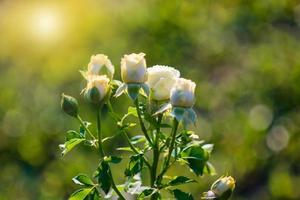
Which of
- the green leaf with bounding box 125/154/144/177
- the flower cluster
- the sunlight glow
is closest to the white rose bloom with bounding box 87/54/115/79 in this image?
the flower cluster

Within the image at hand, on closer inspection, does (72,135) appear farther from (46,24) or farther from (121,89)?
(46,24)

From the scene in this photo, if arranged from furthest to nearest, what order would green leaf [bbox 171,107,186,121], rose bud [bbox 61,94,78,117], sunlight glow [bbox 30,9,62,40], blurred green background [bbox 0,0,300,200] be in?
sunlight glow [bbox 30,9,62,40]
blurred green background [bbox 0,0,300,200]
rose bud [bbox 61,94,78,117]
green leaf [bbox 171,107,186,121]

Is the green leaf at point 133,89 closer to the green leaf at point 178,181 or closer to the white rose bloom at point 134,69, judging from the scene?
the white rose bloom at point 134,69

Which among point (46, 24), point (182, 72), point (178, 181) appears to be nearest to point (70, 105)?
point (178, 181)

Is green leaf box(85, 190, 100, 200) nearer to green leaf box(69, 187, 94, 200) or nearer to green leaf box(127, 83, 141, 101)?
green leaf box(69, 187, 94, 200)

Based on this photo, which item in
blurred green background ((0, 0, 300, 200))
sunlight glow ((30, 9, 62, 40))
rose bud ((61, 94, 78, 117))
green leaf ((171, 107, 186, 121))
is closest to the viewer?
green leaf ((171, 107, 186, 121))

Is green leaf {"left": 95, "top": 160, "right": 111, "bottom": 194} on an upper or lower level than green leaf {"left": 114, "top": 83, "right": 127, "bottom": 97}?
lower
